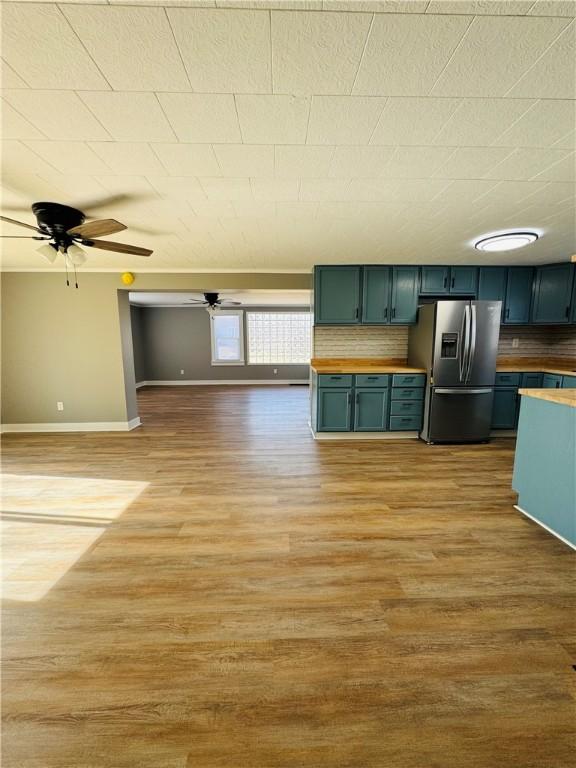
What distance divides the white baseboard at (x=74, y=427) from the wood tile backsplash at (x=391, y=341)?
326cm

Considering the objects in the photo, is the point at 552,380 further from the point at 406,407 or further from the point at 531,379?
the point at 406,407

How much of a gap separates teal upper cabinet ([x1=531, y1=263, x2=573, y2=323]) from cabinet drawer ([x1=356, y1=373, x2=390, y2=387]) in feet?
7.73

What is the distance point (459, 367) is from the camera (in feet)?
11.9

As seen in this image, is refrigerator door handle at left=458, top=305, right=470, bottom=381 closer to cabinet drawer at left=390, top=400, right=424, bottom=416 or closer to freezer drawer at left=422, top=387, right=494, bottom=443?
freezer drawer at left=422, top=387, right=494, bottom=443

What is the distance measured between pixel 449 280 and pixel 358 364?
5.53ft

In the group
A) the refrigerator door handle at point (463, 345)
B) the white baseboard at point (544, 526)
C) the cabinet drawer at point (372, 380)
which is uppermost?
the refrigerator door handle at point (463, 345)

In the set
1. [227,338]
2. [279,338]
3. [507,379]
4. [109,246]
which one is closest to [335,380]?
[507,379]

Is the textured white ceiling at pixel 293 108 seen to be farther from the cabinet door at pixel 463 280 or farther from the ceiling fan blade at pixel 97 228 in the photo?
the cabinet door at pixel 463 280

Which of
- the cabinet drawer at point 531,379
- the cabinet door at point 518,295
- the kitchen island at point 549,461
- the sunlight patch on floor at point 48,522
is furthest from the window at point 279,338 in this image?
the kitchen island at point 549,461

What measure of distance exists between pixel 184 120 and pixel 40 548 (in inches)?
104

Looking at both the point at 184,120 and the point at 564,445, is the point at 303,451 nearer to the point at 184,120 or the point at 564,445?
the point at 564,445

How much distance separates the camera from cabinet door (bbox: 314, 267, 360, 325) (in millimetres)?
3904

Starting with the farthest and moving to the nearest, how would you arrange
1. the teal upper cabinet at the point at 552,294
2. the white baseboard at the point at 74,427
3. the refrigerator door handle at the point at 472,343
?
1. the white baseboard at the point at 74,427
2. the teal upper cabinet at the point at 552,294
3. the refrigerator door handle at the point at 472,343

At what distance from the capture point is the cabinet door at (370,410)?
3.91 metres
